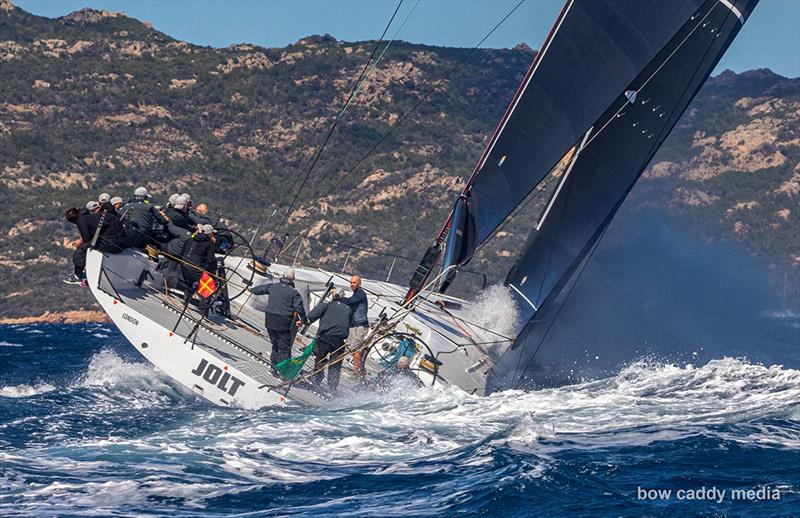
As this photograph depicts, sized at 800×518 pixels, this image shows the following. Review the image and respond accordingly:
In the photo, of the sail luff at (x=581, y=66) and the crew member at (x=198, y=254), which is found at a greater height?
the sail luff at (x=581, y=66)

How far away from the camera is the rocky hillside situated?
174 ft

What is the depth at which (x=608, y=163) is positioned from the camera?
15.8 m

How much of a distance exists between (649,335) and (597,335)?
429cm

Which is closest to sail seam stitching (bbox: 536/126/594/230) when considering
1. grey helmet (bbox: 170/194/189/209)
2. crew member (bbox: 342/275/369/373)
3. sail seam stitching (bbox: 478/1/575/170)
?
sail seam stitching (bbox: 478/1/575/170)

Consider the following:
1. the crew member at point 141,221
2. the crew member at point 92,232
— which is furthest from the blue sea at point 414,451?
the crew member at point 141,221

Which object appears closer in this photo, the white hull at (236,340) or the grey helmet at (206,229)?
the white hull at (236,340)

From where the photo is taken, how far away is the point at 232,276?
648 inches

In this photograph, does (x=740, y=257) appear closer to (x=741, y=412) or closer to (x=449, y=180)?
(x=449, y=180)

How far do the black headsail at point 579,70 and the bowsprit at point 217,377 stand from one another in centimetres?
465

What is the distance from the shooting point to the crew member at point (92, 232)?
14.7m

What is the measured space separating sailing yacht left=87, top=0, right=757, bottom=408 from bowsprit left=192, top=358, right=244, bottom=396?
0.6 inches

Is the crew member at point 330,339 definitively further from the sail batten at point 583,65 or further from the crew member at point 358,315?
the sail batten at point 583,65

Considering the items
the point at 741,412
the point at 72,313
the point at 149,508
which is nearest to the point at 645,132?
the point at 741,412

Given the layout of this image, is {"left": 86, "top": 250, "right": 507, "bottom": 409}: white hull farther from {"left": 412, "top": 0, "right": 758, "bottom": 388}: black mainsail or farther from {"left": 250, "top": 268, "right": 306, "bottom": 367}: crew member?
{"left": 412, "top": 0, "right": 758, "bottom": 388}: black mainsail
